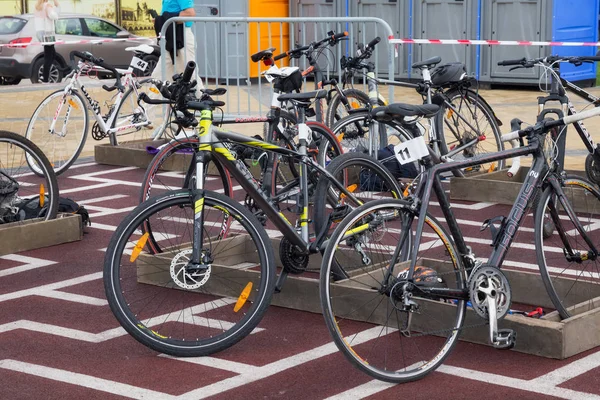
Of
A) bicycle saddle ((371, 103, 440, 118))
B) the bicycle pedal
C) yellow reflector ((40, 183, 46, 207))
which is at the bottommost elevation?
the bicycle pedal

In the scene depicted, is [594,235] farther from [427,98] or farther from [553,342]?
[427,98]

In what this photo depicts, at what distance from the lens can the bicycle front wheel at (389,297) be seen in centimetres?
487

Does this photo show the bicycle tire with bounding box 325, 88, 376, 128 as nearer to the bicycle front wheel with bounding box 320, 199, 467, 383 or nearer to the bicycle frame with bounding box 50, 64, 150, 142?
the bicycle frame with bounding box 50, 64, 150, 142

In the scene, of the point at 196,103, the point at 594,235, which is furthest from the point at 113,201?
the point at 594,235

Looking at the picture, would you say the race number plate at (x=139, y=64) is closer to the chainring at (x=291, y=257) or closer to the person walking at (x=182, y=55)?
the person walking at (x=182, y=55)

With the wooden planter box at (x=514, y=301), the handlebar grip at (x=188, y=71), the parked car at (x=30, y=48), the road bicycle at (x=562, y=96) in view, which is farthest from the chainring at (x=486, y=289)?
the parked car at (x=30, y=48)

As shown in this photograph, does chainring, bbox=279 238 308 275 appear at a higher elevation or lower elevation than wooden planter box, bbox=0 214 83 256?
higher

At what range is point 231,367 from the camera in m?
5.10

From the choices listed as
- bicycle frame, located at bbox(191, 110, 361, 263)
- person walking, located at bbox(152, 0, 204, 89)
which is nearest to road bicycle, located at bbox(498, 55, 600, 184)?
bicycle frame, located at bbox(191, 110, 361, 263)

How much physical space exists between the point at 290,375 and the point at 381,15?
14504mm

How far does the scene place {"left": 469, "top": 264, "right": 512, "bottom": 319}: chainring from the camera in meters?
4.95

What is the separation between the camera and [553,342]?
200 inches

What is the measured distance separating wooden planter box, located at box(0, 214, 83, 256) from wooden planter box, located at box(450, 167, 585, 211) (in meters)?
2.90

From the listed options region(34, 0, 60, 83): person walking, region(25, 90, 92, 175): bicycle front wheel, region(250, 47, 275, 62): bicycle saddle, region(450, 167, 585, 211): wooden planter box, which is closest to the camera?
region(250, 47, 275, 62): bicycle saddle
